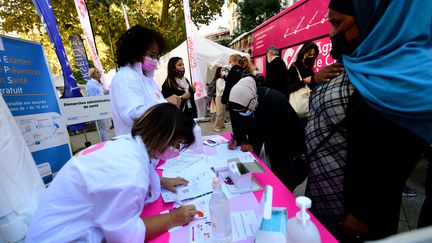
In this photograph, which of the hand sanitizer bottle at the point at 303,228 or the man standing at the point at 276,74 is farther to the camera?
the man standing at the point at 276,74

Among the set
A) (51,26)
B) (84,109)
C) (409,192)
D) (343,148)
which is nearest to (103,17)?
(51,26)

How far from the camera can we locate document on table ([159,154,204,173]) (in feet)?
5.47

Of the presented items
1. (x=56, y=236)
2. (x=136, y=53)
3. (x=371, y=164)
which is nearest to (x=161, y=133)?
(x=56, y=236)

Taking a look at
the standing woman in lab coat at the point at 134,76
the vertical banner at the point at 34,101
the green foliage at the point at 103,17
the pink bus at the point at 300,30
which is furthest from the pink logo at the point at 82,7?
the pink bus at the point at 300,30

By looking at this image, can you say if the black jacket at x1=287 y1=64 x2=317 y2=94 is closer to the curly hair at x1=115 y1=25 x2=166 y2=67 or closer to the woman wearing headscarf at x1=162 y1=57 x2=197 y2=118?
the woman wearing headscarf at x1=162 y1=57 x2=197 y2=118

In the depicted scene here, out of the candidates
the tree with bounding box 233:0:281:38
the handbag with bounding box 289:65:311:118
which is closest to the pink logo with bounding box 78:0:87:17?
the handbag with bounding box 289:65:311:118

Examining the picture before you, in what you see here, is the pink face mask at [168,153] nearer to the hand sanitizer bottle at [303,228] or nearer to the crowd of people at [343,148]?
the crowd of people at [343,148]

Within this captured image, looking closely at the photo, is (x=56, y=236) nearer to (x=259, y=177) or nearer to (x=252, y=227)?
(x=252, y=227)

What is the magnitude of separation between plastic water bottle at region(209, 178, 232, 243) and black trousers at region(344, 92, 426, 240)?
463 millimetres

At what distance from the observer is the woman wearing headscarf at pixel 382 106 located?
62cm

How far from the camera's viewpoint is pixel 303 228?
1.88 feet

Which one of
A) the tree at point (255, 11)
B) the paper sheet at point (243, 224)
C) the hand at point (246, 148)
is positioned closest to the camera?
the paper sheet at point (243, 224)

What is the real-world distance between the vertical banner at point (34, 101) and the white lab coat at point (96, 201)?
1296 mm

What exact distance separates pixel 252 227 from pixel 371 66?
0.77 m
